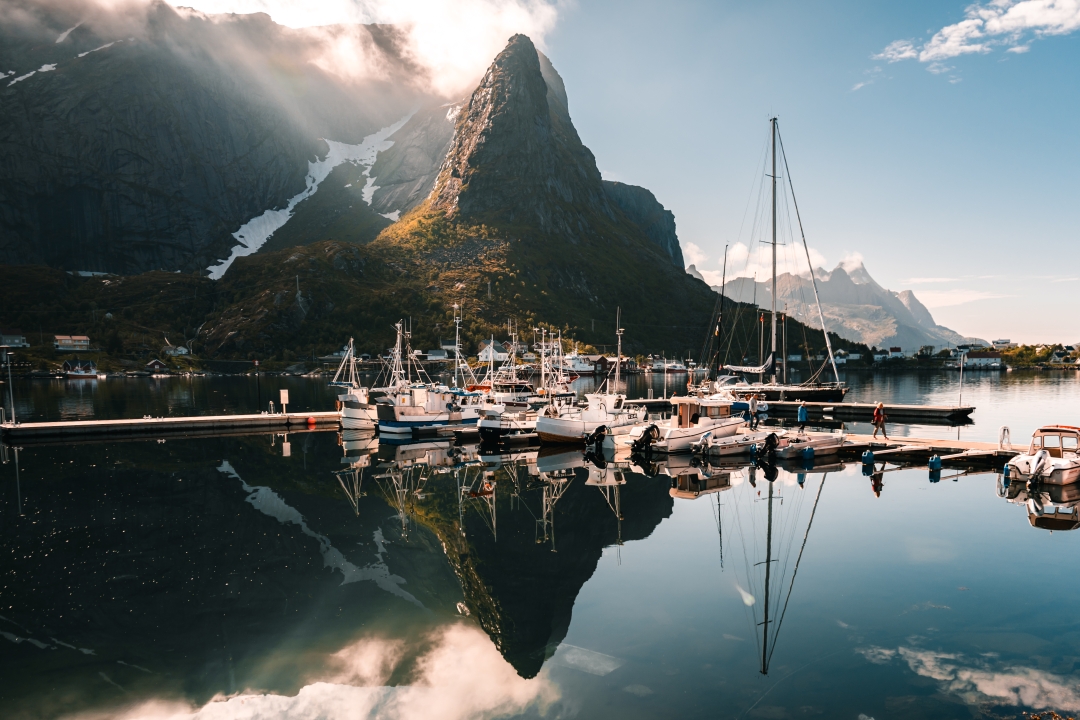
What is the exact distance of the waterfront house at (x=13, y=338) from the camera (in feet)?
515

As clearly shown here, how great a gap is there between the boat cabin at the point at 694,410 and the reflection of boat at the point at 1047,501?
15.6 metres

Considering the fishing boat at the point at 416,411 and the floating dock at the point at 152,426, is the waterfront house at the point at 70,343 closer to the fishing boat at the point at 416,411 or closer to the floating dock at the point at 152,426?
the floating dock at the point at 152,426

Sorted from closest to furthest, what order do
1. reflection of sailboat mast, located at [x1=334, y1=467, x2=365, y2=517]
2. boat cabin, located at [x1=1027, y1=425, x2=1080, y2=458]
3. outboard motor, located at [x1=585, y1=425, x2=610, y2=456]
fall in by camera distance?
reflection of sailboat mast, located at [x1=334, y1=467, x2=365, y2=517] → boat cabin, located at [x1=1027, y1=425, x2=1080, y2=458] → outboard motor, located at [x1=585, y1=425, x2=610, y2=456]

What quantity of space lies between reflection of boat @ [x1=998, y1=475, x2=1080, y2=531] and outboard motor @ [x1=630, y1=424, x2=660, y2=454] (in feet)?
60.8

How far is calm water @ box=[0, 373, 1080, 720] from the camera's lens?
13.2 metres

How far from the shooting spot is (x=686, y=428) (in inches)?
1622

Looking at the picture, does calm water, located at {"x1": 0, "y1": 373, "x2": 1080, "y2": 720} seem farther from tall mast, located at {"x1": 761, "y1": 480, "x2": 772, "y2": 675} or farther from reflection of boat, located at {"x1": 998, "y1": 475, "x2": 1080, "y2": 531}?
reflection of boat, located at {"x1": 998, "y1": 475, "x2": 1080, "y2": 531}

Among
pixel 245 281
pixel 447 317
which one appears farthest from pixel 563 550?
pixel 245 281

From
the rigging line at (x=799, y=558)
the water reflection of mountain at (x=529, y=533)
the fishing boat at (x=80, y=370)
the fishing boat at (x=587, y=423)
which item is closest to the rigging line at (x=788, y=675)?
the rigging line at (x=799, y=558)

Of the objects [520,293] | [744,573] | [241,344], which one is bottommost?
[744,573]

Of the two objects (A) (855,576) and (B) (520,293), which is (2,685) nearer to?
(A) (855,576)

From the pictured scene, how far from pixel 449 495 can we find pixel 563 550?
10153 millimetres

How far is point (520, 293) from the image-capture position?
7165 inches

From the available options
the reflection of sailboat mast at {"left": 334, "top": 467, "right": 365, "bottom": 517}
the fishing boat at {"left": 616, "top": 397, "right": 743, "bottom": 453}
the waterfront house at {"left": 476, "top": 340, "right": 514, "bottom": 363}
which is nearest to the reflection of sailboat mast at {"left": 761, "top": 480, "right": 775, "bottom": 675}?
the fishing boat at {"left": 616, "top": 397, "right": 743, "bottom": 453}
